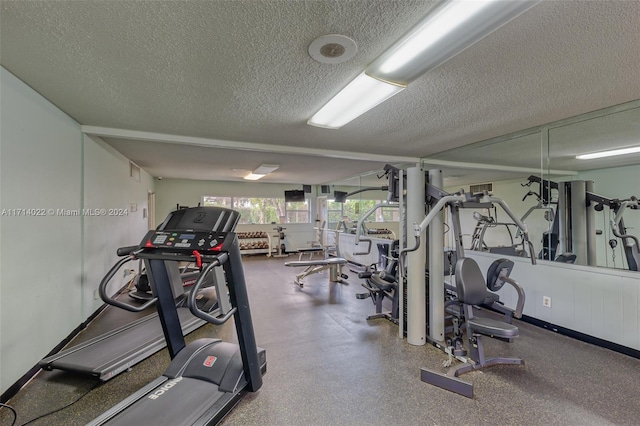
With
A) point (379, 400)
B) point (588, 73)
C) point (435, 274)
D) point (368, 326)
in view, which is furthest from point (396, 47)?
point (368, 326)

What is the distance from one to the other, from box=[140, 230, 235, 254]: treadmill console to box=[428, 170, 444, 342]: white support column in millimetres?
2024

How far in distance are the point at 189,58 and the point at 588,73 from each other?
2.84 meters

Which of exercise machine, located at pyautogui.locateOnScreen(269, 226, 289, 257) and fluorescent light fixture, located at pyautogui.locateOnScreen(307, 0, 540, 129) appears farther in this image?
exercise machine, located at pyautogui.locateOnScreen(269, 226, 289, 257)

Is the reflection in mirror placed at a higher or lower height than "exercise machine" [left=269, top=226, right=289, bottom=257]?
higher

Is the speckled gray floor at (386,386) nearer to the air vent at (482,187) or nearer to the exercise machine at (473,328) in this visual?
the exercise machine at (473,328)

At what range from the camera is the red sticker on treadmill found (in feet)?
6.93

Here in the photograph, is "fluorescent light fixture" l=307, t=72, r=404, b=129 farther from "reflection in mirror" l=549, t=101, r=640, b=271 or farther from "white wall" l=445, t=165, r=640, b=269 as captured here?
"reflection in mirror" l=549, t=101, r=640, b=271

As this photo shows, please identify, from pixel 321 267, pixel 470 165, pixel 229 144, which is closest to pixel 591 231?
pixel 470 165

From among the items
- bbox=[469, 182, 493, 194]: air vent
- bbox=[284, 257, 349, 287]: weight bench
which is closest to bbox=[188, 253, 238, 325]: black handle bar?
bbox=[284, 257, 349, 287]: weight bench

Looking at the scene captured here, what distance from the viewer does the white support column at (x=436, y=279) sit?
283cm

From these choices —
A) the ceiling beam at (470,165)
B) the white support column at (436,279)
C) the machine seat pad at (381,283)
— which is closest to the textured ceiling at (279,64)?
the white support column at (436,279)

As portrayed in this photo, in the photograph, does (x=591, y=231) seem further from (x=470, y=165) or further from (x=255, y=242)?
(x=255, y=242)

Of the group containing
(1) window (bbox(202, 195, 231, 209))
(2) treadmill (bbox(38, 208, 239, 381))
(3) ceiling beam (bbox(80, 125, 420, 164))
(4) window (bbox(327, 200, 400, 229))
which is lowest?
(2) treadmill (bbox(38, 208, 239, 381))

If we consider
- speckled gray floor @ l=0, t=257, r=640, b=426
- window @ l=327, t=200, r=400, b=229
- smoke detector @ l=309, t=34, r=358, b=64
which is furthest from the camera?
window @ l=327, t=200, r=400, b=229
